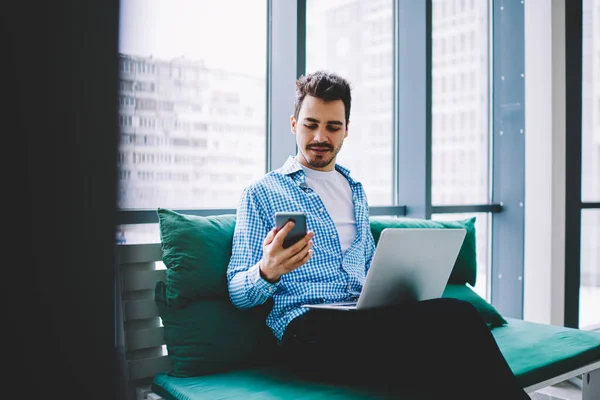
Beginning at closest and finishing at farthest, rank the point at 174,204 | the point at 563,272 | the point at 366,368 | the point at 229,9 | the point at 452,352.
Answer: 1. the point at 452,352
2. the point at 366,368
3. the point at 174,204
4. the point at 229,9
5. the point at 563,272

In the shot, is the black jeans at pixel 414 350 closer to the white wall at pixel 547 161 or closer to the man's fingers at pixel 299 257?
the man's fingers at pixel 299 257

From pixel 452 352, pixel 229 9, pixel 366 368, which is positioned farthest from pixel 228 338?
pixel 229 9

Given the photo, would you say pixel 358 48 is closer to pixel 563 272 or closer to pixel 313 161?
pixel 313 161

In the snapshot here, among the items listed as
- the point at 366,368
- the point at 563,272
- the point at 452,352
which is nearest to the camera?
the point at 452,352

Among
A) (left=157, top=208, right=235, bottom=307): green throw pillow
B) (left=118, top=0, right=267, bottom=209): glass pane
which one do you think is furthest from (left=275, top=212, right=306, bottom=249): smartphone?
(left=118, top=0, right=267, bottom=209): glass pane

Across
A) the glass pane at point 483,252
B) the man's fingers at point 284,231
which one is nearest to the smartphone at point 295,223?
the man's fingers at point 284,231

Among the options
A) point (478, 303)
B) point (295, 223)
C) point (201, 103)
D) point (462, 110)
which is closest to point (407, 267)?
point (295, 223)

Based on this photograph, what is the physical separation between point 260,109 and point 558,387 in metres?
2.24

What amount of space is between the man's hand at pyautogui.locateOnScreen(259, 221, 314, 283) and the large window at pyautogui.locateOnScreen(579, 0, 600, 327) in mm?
2889

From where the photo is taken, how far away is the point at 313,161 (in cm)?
188

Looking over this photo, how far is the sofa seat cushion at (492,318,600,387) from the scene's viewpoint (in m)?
1.76

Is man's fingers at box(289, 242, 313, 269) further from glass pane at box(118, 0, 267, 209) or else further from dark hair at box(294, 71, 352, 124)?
glass pane at box(118, 0, 267, 209)

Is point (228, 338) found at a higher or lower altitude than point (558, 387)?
higher

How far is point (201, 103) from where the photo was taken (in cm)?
224
